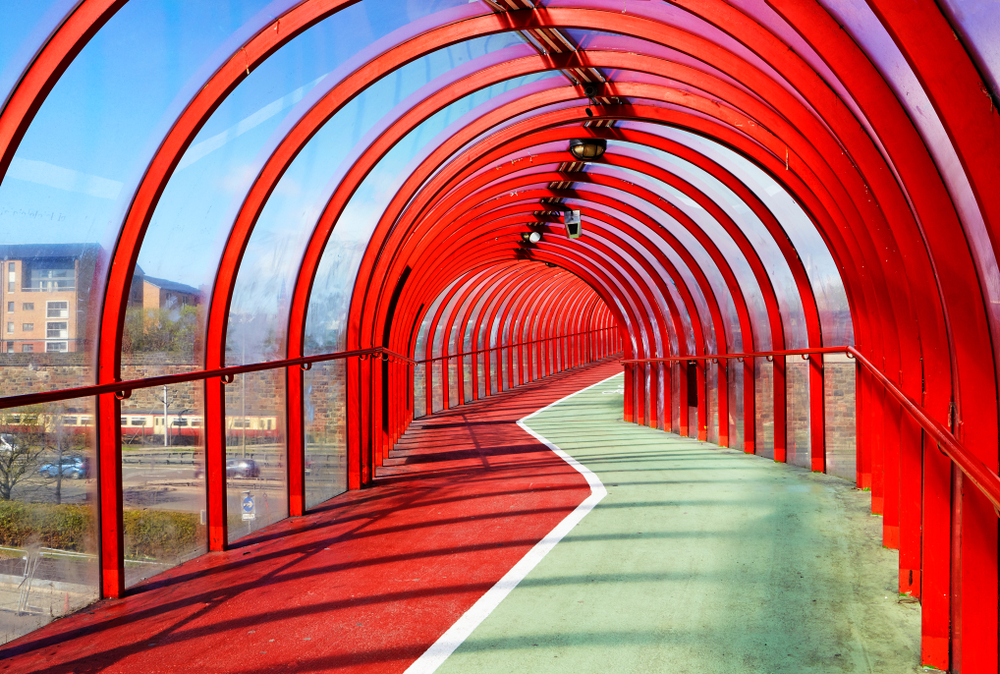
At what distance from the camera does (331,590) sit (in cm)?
567

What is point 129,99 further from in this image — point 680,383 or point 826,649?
point 680,383

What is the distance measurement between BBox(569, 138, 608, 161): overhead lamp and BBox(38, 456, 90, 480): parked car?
769cm

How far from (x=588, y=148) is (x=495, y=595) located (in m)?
7.31

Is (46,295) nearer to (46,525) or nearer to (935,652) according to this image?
(46,525)

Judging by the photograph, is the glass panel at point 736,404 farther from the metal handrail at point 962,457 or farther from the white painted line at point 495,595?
the metal handrail at point 962,457

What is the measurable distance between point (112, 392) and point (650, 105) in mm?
6655

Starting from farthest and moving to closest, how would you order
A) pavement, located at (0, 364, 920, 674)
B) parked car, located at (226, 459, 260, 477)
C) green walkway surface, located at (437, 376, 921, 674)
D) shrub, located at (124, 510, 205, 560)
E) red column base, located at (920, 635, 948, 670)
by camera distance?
parked car, located at (226, 459, 260, 477) < shrub, located at (124, 510, 205, 560) < pavement, located at (0, 364, 920, 674) < green walkway surface, located at (437, 376, 921, 674) < red column base, located at (920, 635, 948, 670)

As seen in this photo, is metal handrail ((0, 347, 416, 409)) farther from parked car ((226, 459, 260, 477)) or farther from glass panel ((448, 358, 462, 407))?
glass panel ((448, 358, 462, 407))

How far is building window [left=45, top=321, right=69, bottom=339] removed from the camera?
5199 millimetres

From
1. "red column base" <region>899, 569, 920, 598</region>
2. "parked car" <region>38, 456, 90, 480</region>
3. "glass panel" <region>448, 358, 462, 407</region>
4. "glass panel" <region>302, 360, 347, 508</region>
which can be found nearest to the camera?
"red column base" <region>899, 569, 920, 598</region>

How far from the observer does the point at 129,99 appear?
5383mm

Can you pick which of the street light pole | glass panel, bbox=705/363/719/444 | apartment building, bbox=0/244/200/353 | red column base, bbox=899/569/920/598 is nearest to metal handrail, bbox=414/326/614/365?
glass panel, bbox=705/363/719/444

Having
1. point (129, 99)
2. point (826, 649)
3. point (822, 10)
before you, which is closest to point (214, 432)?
point (129, 99)

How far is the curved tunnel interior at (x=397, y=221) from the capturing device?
368 cm
